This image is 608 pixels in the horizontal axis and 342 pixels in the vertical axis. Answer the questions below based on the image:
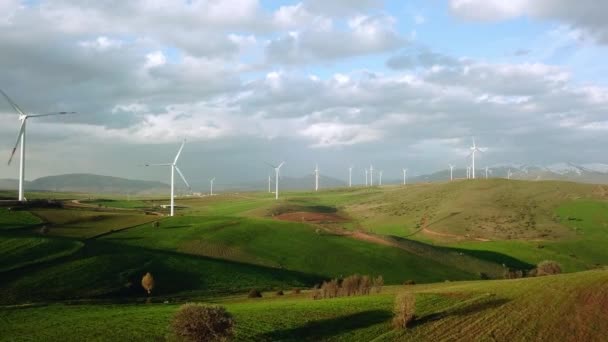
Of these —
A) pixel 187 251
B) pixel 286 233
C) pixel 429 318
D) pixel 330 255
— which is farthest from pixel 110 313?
pixel 286 233

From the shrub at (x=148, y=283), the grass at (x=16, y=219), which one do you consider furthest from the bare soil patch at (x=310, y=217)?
the shrub at (x=148, y=283)

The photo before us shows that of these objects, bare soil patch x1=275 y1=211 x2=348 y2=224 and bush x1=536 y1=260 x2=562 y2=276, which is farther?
bare soil patch x1=275 y1=211 x2=348 y2=224

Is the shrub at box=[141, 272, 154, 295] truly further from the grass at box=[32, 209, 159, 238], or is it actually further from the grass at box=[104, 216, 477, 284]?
the grass at box=[32, 209, 159, 238]

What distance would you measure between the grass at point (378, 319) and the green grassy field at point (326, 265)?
126mm

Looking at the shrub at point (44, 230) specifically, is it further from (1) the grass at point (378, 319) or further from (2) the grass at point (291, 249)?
(1) the grass at point (378, 319)

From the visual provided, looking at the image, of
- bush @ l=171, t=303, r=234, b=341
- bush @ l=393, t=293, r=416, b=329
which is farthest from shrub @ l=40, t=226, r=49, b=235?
bush @ l=393, t=293, r=416, b=329

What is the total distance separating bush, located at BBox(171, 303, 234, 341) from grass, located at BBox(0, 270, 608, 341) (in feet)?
4.11

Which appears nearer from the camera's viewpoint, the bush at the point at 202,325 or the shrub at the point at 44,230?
the bush at the point at 202,325

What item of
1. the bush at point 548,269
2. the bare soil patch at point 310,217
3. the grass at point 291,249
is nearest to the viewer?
the bush at point 548,269

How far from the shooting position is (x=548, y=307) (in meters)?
40.3

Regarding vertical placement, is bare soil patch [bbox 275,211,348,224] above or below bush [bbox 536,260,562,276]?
above

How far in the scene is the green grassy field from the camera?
36750mm

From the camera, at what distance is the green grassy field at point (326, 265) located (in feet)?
121

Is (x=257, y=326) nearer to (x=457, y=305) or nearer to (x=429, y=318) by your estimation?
(x=429, y=318)
